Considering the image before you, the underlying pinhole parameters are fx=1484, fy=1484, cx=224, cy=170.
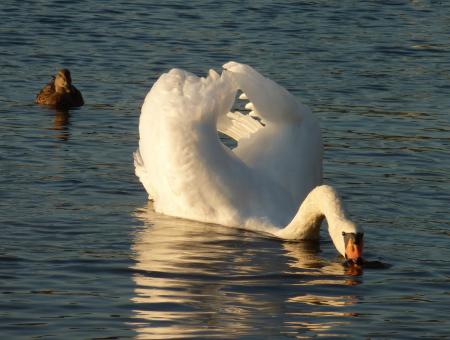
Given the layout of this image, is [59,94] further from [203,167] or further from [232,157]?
[203,167]

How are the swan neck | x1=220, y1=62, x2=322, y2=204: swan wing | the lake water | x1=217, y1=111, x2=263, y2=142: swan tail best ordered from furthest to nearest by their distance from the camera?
1. x1=217, y1=111, x2=263, y2=142: swan tail
2. x1=220, y1=62, x2=322, y2=204: swan wing
3. the swan neck
4. the lake water

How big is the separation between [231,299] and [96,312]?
112 cm

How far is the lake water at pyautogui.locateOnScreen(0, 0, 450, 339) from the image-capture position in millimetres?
10852

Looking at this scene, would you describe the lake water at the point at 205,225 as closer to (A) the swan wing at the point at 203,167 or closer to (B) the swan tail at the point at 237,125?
(A) the swan wing at the point at 203,167

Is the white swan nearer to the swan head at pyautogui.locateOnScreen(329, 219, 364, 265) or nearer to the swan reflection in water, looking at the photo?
the swan reflection in water

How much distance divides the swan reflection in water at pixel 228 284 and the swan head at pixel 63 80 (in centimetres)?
526

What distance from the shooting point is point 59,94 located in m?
18.8

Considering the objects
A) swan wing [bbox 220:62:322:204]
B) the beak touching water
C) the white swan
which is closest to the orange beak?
the beak touching water

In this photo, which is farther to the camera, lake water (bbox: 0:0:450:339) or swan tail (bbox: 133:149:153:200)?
swan tail (bbox: 133:149:153:200)

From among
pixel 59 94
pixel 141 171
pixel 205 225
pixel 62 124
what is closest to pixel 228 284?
pixel 205 225

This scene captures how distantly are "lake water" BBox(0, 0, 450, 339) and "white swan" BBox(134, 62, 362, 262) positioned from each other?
8.5 inches

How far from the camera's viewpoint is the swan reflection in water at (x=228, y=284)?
1054cm

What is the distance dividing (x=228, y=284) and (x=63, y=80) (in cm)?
842

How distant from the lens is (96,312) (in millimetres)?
10648
